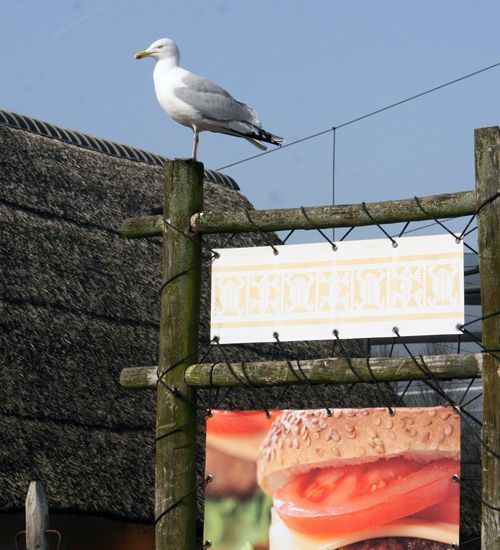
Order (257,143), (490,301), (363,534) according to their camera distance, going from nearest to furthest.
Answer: (490,301), (363,534), (257,143)

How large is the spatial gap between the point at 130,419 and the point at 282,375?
4656 millimetres

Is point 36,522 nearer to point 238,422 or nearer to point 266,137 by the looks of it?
point 238,422

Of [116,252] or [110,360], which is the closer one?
[110,360]

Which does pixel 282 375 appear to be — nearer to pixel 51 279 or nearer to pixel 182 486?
pixel 182 486

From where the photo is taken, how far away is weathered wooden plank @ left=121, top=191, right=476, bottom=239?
6266mm

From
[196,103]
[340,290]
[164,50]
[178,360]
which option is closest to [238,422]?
[178,360]

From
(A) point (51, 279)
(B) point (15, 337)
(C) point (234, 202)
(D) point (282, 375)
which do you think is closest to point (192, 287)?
(D) point (282, 375)

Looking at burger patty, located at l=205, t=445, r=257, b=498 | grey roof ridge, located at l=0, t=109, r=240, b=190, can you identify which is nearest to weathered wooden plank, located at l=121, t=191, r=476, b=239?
burger patty, located at l=205, t=445, r=257, b=498

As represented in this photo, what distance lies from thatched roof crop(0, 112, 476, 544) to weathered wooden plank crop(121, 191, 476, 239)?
3257 millimetres

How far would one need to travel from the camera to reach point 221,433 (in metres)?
6.57

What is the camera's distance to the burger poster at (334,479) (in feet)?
20.1

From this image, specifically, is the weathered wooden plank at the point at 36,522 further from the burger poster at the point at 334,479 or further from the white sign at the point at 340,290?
the white sign at the point at 340,290

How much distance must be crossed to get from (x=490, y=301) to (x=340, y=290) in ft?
2.39

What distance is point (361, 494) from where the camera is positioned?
6258 millimetres
